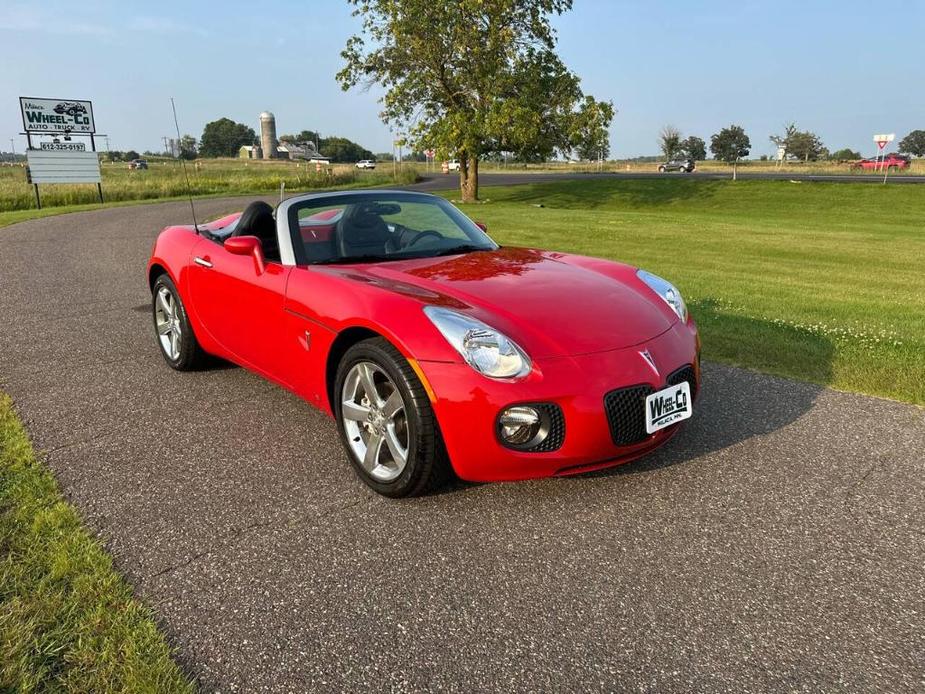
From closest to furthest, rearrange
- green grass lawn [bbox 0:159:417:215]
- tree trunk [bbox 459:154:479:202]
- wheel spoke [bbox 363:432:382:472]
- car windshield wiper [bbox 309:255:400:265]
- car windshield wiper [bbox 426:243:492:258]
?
wheel spoke [bbox 363:432:382:472] → car windshield wiper [bbox 309:255:400:265] → car windshield wiper [bbox 426:243:492:258] → green grass lawn [bbox 0:159:417:215] → tree trunk [bbox 459:154:479:202]

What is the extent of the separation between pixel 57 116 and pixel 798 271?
29748 millimetres

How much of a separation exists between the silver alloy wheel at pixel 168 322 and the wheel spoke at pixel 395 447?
8.10 ft

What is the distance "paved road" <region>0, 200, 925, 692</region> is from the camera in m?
2.00

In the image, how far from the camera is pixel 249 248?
378 centimetres

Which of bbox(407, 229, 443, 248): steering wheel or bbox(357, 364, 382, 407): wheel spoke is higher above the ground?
bbox(407, 229, 443, 248): steering wheel

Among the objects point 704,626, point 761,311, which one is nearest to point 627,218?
point 761,311

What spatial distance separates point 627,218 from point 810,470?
18.6 meters

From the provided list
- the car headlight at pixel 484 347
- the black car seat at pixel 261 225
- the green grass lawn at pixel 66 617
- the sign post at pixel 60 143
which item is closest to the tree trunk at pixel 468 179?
the sign post at pixel 60 143

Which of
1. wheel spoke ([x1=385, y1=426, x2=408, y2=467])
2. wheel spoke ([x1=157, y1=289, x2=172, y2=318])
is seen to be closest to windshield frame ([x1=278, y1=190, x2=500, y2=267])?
wheel spoke ([x1=385, y1=426, x2=408, y2=467])

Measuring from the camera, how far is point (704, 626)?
2145 millimetres

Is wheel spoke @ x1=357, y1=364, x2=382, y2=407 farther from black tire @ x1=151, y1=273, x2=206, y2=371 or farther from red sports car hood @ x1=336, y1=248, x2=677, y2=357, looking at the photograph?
black tire @ x1=151, y1=273, x2=206, y2=371

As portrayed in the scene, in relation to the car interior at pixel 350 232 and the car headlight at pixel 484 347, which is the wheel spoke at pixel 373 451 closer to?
the car headlight at pixel 484 347

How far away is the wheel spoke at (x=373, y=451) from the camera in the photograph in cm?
306

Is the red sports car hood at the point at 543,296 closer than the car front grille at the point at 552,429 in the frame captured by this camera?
No
